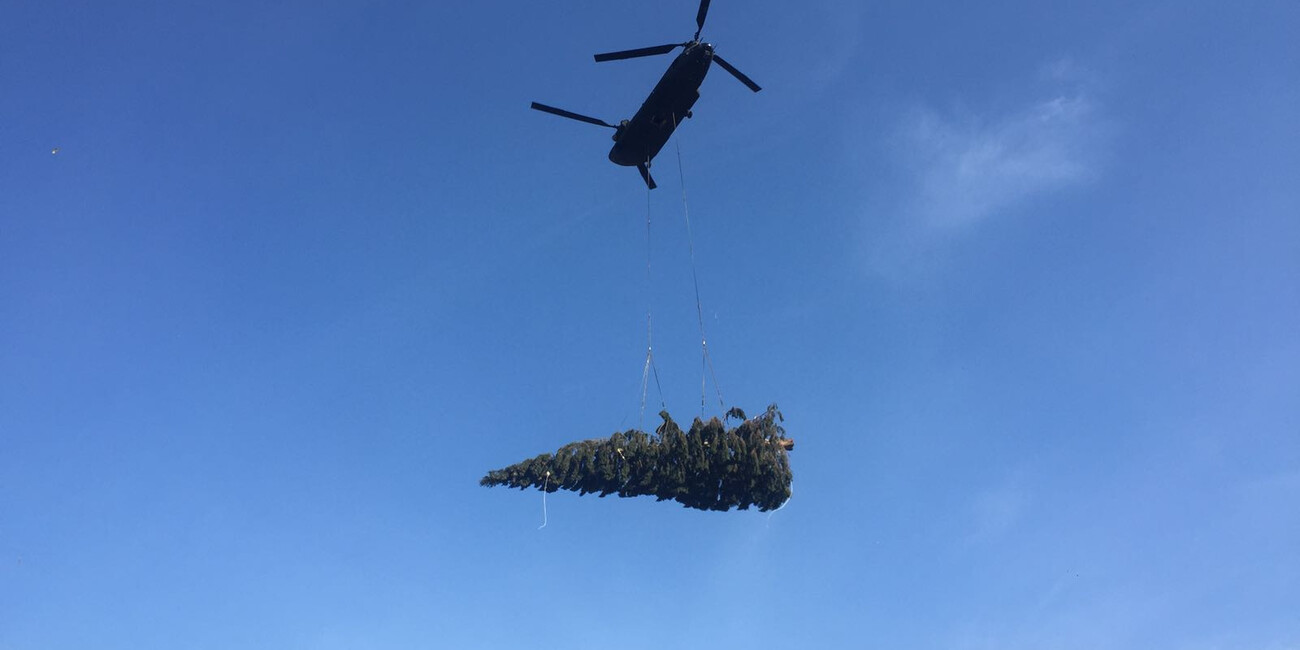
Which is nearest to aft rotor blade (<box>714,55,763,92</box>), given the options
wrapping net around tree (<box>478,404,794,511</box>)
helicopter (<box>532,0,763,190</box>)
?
helicopter (<box>532,0,763,190</box>)

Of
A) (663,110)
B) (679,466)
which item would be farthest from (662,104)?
(679,466)

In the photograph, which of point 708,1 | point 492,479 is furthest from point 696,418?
point 708,1

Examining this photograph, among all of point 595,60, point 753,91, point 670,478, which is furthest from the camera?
point 753,91

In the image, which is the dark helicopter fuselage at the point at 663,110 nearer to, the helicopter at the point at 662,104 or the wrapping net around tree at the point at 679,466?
the helicopter at the point at 662,104

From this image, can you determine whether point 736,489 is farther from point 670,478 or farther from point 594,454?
point 594,454

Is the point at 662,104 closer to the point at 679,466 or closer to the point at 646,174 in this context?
the point at 646,174
